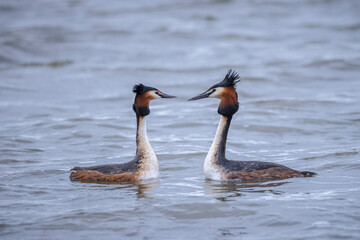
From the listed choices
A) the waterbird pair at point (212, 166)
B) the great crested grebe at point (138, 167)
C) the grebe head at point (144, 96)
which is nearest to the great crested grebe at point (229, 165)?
the waterbird pair at point (212, 166)

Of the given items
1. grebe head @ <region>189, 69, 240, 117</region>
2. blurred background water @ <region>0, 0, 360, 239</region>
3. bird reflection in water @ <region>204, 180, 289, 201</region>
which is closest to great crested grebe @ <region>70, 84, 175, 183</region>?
blurred background water @ <region>0, 0, 360, 239</region>

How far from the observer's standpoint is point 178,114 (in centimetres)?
1641

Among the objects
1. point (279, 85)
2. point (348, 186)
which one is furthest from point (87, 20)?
point (348, 186)

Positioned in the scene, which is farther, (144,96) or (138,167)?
(144,96)

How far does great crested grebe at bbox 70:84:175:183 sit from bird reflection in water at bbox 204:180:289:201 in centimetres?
99

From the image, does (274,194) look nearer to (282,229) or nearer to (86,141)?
(282,229)

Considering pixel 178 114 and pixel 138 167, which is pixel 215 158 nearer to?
pixel 138 167

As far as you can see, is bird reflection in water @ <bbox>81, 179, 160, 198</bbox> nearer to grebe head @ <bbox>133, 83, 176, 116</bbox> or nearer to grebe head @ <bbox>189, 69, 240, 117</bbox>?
grebe head @ <bbox>133, 83, 176, 116</bbox>

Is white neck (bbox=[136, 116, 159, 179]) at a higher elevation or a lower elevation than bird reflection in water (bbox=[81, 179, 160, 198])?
higher

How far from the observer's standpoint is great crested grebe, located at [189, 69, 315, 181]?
9.70m

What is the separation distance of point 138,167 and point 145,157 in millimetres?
216

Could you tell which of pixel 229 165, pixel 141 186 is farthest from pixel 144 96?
pixel 229 165

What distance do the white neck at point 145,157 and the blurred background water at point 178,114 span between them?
216 mm

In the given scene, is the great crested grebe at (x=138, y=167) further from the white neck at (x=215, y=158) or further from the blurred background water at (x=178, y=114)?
the white neck at (x=215, y=158)
